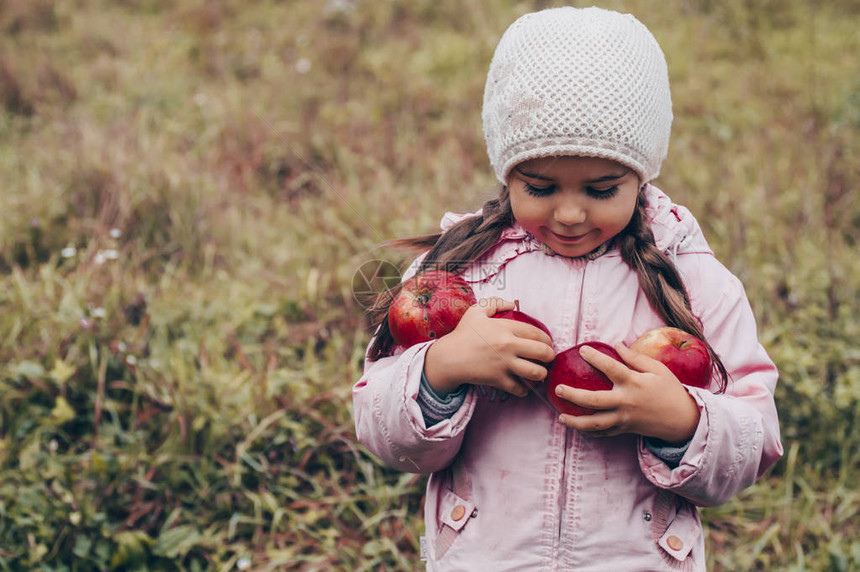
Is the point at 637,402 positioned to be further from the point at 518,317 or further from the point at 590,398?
the point at 518,317

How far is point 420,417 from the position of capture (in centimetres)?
144

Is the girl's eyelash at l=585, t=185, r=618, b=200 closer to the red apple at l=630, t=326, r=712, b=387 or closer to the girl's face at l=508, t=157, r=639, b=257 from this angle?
the girl's face at l=508, t=157, r=639, b=257

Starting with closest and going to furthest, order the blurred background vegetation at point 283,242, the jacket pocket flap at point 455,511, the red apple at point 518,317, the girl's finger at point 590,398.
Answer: the girl's finger at point 590,398, the red apple at point 518,317, the jacket pocket flap at point 455,511, the blurred background vegetation at point 283,242

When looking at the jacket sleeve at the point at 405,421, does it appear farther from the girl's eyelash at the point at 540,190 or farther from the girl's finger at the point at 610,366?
the girl's eyelash at the point at 540,190

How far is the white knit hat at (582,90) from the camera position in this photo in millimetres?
1414

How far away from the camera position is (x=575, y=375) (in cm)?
138

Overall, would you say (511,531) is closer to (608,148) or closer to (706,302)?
(706,302)

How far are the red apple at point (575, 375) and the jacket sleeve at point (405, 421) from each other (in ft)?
0.56

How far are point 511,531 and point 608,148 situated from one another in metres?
0.79

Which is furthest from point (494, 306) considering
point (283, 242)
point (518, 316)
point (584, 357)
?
point (283, 242)

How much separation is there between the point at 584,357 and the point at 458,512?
0.45 metres

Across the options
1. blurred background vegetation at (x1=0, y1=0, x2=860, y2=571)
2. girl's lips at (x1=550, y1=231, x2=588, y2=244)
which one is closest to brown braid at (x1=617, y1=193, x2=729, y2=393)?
girl's lips at (x1=550, y1=231, x2=588, y2=244)

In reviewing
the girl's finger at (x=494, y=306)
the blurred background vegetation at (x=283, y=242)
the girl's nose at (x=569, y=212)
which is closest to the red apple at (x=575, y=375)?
the girl's finger at (x=494, y=306)

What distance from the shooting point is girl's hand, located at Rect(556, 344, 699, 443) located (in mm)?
1341
